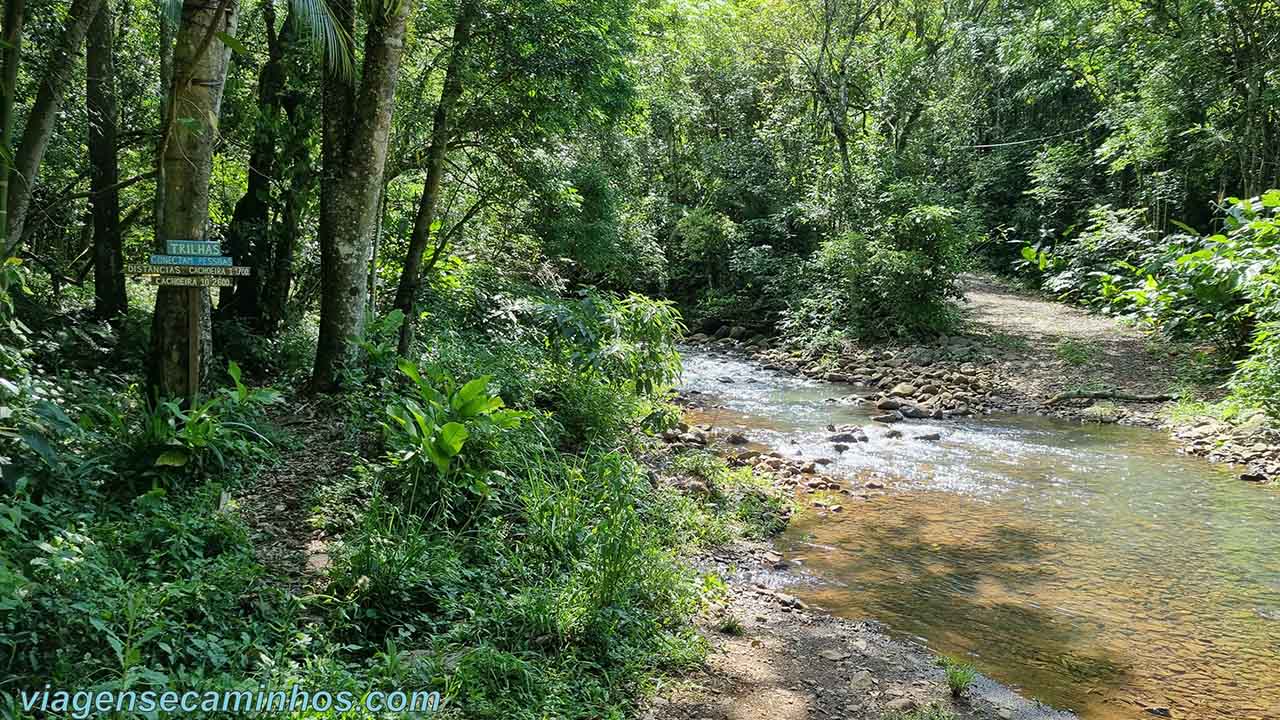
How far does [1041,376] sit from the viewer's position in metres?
12.9

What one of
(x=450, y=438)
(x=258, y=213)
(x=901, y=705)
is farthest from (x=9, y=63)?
(x=901, y=705)

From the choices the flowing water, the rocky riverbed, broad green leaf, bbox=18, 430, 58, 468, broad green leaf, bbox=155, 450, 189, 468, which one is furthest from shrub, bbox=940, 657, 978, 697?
the rocky riverbed

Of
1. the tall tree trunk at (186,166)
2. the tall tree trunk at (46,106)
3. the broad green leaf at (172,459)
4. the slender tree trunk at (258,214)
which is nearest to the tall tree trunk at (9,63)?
the tall tree trunk at (186,166)

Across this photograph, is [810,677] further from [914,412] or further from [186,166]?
[914,412]

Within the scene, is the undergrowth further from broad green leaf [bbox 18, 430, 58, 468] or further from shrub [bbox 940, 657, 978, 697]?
shrub [bbox 940, 657, 978, 697]

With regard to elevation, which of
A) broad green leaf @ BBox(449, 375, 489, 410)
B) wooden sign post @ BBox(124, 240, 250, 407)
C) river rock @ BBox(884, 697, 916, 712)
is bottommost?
river rock @ BBox(884, 697, 916, 712)

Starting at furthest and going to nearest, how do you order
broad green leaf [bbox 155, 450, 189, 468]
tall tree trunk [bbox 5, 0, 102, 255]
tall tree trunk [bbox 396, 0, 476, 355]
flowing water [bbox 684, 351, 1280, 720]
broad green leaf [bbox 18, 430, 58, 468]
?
tall tree trunk [bbox 396, 0, 476, 355] → tall tree trunk [bbox 5, 0, 102, 255] → flowing water [bbox 684, 351, 1280, 720] → broad green leaf [bbox 155, 450, 189, 468] → broad green leaf [bbox 18, 430, 58, 468]

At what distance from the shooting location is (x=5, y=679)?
8.44 feet

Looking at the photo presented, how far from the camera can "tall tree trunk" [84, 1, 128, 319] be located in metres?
7.62

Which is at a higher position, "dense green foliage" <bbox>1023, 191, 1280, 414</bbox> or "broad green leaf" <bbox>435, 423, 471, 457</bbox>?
"dense green foliage" <bbox>1023, 191, 1280, 414</bbox>

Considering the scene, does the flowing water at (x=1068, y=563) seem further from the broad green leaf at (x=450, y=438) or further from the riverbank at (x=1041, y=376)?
the broad green leaf at (x=450, y=438)

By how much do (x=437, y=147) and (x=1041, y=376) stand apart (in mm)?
10386

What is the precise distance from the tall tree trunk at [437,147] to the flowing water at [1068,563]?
15.7ft

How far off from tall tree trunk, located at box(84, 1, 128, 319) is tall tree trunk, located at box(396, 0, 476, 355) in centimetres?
282
